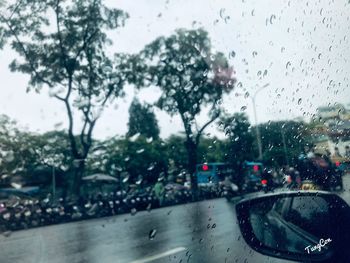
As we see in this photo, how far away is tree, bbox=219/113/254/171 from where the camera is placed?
1.13 metres

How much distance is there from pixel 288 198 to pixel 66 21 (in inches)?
41.7

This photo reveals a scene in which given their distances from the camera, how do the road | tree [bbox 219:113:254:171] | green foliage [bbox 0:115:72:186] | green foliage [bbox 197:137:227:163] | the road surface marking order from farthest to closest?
the road surface marking, tree [bbox 219:113:254:171], green foliage [bbox 197:137:227:163], the road, green foliage [bbox 0:115:72:186]

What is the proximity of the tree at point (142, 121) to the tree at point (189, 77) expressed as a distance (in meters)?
0.05

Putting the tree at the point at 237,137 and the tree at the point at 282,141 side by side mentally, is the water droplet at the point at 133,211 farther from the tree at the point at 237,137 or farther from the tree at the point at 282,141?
the tree at the point at 282,141

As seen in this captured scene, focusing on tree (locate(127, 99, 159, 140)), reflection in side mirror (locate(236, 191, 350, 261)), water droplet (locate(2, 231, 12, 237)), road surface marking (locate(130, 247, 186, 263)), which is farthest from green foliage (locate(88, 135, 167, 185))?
reflection in side mirror (locate(236, 191, 350, 261))

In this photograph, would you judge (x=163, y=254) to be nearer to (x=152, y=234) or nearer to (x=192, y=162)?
(x=152, y=234)

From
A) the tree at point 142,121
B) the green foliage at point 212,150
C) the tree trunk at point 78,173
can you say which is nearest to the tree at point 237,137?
the green foliage at point 212,150

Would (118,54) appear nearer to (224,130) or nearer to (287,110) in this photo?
(224,130)

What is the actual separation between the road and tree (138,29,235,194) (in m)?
0.12

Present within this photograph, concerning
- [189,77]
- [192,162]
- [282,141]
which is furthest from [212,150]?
[282,141]

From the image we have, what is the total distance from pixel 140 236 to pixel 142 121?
0.37 metres

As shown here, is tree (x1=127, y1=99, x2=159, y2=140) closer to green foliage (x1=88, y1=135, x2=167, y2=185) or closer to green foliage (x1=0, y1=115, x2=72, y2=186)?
green foliage (x1=88, y1=135, x2=167, y2=185)

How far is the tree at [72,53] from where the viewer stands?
32.9 inches

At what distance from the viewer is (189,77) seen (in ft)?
3.47
